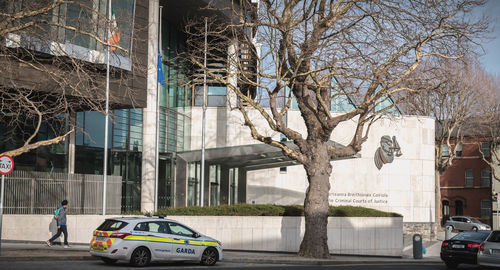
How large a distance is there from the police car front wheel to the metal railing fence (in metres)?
9.81

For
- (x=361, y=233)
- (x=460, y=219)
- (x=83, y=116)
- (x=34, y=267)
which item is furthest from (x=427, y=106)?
(x=34, y=267)

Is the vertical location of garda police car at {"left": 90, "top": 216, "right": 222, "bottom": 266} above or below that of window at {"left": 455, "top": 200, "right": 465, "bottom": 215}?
above

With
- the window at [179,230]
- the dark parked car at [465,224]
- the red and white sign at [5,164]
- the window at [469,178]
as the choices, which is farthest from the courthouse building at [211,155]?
the window at [469,178]

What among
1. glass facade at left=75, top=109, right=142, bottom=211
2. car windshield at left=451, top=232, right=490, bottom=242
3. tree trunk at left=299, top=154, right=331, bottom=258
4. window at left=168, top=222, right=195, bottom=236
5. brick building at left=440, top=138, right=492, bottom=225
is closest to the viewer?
window at left=168, top=222, right=195, bottom=236

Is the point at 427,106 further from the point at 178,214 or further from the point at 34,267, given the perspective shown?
the point at 34,267

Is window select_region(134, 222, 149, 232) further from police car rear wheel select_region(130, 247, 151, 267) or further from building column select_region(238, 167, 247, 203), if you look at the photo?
building column select_region(238, 167, 247, 203)

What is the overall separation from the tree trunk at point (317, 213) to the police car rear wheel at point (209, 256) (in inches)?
163

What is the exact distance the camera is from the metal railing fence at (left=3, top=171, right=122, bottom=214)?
2447 cm

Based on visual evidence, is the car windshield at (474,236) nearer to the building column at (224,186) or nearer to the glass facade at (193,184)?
the glass facade at (193,184)

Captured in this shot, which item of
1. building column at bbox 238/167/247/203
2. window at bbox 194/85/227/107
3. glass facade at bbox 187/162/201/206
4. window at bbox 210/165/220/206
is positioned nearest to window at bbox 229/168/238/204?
window at bbox 210/165/220/206

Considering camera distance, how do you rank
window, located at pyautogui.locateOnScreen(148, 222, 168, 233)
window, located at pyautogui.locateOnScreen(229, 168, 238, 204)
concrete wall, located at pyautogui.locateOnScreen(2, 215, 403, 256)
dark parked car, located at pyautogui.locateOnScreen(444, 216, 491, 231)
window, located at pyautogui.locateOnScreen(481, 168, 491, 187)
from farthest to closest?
window, located at pyautogui.locateOnScreen(481, 168, 491, 187) < dark parked car, located at pyautogui.locateOnScreen(444, 216, 491, 231) < window, located at pyautogui.locateOnScreen(229, 168, 238, 204) < concrete wall, located at pyautogui.locateOnScreen(2, 215, 403, 256) < window, located at pyautogui.locateOnScreen(148, 222, 168, 233)

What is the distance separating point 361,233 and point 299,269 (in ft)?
28.9

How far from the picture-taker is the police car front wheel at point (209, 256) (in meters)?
18.0

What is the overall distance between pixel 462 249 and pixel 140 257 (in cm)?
1066
